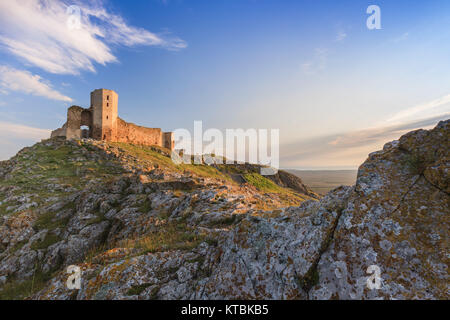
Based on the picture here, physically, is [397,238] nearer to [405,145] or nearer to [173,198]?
[405,145]

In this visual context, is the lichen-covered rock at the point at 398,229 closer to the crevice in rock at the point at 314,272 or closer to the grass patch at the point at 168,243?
the crevice in rock at the point at 314,272

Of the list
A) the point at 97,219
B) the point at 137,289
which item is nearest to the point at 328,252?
the point at 137,289

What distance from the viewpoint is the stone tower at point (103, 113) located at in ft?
144

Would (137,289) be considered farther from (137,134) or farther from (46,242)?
(137,134)

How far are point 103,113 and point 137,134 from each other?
11710 mm

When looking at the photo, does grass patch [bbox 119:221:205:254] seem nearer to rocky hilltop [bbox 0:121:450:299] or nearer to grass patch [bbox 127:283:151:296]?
rocky hilltop [bbox 0:121:450:299]

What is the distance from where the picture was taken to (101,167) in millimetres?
30062

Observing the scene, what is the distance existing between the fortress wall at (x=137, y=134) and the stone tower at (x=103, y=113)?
3.61 m

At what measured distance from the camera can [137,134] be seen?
5525 centimetres

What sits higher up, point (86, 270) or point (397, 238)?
point (397, 238)
